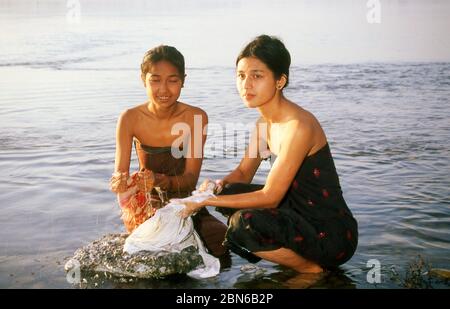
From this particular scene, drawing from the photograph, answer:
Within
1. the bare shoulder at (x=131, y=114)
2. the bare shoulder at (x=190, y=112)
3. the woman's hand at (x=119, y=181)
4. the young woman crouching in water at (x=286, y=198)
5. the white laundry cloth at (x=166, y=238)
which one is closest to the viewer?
the young woman crouching in water at (x=286, y=198)

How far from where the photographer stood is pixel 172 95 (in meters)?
4.22

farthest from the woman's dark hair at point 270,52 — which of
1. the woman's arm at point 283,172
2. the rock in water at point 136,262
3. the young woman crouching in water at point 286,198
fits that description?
the rock in water at point 136,262

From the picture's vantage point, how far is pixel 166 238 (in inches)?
149

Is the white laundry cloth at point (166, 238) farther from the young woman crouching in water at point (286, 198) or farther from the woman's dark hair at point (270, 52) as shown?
the woman's dark hair at point (270, 52)

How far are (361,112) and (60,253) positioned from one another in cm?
669

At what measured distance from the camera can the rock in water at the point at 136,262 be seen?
3.68 meters

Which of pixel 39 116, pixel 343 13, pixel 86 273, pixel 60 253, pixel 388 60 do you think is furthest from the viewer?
pixel 343 13

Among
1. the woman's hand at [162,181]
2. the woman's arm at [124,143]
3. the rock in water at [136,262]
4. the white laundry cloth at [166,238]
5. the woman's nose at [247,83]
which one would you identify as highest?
the woman's nose at [247,83]

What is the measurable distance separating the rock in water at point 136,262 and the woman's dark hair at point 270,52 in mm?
1352

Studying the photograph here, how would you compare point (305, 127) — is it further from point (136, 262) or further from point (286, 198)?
point (136, 262)

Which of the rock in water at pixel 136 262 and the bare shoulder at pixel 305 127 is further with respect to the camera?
the rock in water at pixel 136 262

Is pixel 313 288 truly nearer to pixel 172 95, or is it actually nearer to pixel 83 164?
pixel 172 95

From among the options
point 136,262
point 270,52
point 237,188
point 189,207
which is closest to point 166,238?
point 136,262

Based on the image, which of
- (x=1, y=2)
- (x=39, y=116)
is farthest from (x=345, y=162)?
(x=1, y=2)
